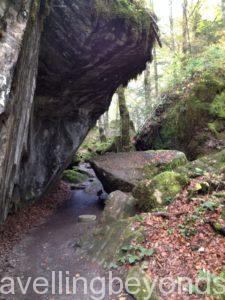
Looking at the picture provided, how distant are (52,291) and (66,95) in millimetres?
9292

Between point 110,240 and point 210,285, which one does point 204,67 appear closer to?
point 110,240

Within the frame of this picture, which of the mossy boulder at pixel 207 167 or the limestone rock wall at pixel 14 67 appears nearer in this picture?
the limestone rock wall at pixel 14 67

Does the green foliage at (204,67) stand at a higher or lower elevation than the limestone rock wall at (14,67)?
higher

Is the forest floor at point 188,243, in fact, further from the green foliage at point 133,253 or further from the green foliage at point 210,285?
the green foliage at point 133,253

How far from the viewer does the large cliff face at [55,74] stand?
6.79 metres

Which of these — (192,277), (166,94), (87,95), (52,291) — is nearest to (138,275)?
(192,277)

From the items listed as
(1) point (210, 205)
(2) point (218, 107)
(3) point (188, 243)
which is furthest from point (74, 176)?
(3) point (188, 243)

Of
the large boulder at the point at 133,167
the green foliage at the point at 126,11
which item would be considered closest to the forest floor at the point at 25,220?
the large boulder at the point at 133,167

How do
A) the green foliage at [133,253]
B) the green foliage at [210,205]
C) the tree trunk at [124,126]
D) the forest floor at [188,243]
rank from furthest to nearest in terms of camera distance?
1. the tree trunk at [124,126]
2. the green foliage at [210,205]
3. the green foliage at [133,253]
4. the forest floor at [188,243]

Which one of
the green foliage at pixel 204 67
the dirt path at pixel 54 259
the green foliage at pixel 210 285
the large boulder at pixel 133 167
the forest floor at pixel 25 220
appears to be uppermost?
the green foliage at pixel 204 67

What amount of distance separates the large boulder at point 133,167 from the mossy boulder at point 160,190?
3.19m

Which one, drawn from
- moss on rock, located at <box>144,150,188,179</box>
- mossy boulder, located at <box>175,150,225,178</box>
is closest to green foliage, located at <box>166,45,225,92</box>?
moss on rock, located at <box>144,150,188,179</box>

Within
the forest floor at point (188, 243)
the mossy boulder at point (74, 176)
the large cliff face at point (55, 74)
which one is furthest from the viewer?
the mossy boulder at point (74, 176)

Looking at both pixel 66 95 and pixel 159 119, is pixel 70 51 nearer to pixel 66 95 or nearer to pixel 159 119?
pixel 66 95
